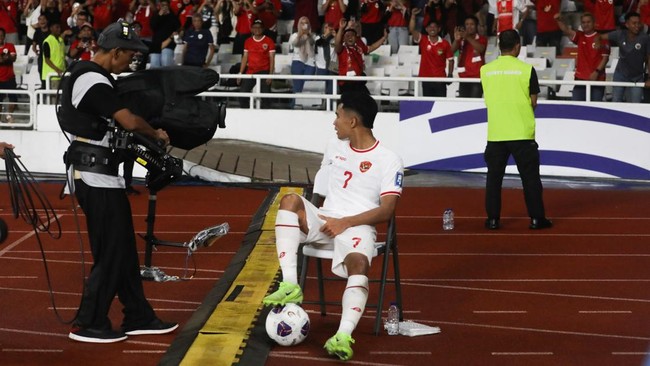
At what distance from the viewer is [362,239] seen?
8141mm

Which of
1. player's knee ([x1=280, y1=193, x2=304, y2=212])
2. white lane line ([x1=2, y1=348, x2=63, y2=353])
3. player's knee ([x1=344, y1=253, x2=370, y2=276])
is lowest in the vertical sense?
white lane line ([x1=2, y1=348, x2=63, y2=353])

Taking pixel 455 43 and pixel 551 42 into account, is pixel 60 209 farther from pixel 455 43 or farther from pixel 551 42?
pixel 551 42

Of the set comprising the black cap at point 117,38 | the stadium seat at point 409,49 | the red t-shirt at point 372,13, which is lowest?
→ the stadium seat at point 409,49

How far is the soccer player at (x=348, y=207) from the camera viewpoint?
8.05 m

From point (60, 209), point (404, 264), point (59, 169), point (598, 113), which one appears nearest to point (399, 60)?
point (598, 113)

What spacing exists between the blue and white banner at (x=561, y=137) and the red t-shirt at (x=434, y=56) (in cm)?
165

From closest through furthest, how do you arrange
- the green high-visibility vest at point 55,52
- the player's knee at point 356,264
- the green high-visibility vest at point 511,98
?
the player's knee at point 356,264, the green high-visibility vest at point 511,98, the green high-visibility vest at point 55,52

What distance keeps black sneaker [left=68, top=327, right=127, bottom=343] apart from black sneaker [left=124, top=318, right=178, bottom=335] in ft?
0.36

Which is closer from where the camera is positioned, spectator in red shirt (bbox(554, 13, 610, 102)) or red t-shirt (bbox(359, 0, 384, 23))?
spectator in red shirt (bbox(554, 13, 610, 102))

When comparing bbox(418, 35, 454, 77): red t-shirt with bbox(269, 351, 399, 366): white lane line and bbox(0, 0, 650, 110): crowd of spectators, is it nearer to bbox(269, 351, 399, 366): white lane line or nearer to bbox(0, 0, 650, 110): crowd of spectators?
bbox(0, 0, 650, 110): crowd of spectators

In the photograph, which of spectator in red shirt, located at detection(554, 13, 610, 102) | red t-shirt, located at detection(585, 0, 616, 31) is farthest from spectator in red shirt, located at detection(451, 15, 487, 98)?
red t-shirt, located at detection(585, 0, 616, 31)

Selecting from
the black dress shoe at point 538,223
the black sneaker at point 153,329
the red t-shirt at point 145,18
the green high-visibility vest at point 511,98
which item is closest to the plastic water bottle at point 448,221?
the black dress shoe at point 538,223

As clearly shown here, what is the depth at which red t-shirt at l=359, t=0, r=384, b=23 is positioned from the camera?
22172 mm

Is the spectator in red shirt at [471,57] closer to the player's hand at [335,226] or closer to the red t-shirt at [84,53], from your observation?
the red t-shirt at [84,53]
